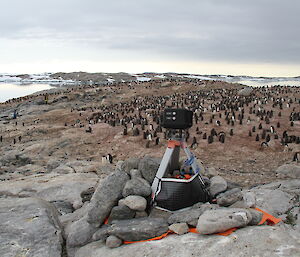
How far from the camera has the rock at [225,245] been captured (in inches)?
168

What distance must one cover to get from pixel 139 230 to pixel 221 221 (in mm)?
1564

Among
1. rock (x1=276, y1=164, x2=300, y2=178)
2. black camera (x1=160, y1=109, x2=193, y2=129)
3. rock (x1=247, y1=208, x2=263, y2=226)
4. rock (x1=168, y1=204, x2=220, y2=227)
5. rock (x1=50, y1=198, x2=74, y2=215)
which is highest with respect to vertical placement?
black camera (x1=160, y1=109, x2=193, y2=129)

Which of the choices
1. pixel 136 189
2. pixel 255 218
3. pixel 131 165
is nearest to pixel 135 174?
pixel 131 165

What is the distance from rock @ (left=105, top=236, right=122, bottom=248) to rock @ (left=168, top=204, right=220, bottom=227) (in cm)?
105

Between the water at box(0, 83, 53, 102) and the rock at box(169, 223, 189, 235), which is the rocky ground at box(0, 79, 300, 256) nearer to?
the rock at box(169, 223, 189, 235)

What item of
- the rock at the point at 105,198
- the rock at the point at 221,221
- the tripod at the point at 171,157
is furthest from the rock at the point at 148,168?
the rock at the point at 221,221

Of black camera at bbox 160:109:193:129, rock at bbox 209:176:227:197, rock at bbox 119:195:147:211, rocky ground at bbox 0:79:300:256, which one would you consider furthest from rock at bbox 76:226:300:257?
black camera at bbox 160:109:193:129

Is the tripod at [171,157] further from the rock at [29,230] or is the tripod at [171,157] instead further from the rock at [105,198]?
the rock at [29,230]

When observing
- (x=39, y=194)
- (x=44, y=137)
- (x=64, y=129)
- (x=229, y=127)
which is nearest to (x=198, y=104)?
(x=229, y=127)

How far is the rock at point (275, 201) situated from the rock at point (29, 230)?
187 inches

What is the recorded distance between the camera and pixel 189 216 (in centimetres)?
548

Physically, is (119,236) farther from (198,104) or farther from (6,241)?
(198,104)

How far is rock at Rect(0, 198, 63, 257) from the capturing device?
533 cm

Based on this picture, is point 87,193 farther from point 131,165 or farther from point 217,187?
point 217,187
